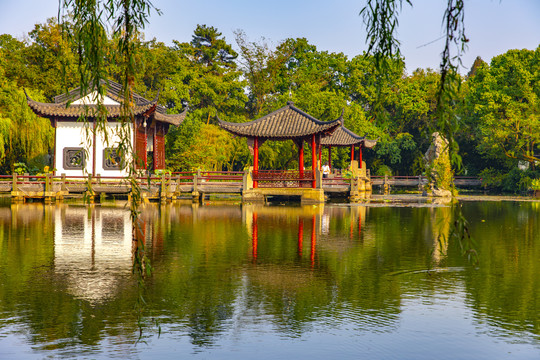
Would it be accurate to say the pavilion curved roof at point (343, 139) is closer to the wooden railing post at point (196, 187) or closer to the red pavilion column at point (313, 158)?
the red pavilion column at point (313, 158)

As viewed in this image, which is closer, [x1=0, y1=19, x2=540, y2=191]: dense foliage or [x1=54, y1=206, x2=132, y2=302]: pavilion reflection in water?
[x1=54, y1=206, x2=132, y2=302]: pavilion reflection in water

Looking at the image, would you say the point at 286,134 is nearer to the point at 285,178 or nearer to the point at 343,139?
the point at 285,178

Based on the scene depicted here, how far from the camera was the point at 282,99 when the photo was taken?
46.3 metres

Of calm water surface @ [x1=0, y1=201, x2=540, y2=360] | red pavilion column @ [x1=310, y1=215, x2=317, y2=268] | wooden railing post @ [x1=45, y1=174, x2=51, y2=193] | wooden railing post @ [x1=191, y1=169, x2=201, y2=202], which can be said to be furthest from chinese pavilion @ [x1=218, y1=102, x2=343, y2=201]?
calm water surface @ [x1=0, y1=201, x2=540, y2=360]

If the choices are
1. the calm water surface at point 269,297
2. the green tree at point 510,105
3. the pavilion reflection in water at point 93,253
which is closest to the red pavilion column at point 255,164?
the pavilion reflection in water at point 93,253

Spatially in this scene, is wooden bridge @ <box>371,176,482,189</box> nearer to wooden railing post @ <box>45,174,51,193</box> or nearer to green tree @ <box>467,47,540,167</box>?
green tree @ <box>467,47,540,167</box>

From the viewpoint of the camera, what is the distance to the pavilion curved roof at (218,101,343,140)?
3128cm

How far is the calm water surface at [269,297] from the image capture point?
6.09 m

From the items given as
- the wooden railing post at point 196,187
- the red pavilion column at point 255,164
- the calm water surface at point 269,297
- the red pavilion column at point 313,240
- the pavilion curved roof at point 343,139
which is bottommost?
the calm water surface at point 269,297

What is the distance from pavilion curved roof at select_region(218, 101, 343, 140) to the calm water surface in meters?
16.0

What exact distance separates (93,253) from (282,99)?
116ft

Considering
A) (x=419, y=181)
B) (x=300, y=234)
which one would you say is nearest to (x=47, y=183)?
(x=300, y=234)

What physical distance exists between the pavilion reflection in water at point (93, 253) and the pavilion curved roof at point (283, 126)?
41.5ft

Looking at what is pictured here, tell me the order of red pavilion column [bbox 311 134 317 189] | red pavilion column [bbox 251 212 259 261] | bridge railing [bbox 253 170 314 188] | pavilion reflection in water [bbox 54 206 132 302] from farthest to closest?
bridge railing [bbox 253 170 314 188] < red pavilion column [bbox 311 134 317 189] < red pavilion column [bbox 251 212 259 261] < pavilion reflection in water [bbox 54 206 132 302]
